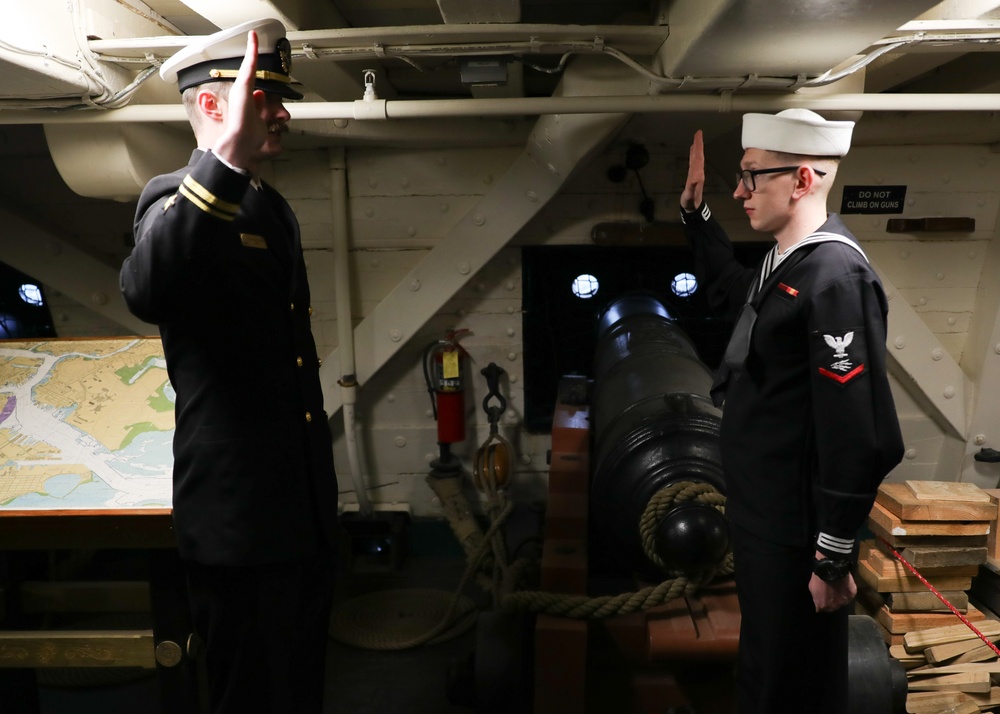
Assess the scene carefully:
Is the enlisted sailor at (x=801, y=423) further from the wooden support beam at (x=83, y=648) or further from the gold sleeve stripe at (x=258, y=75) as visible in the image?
the wooden support beam at (x=83, y=648)

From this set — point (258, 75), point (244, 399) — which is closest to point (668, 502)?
point (244, 399)

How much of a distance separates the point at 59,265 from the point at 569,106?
301 cm

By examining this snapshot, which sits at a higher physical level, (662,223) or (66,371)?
(662,223)

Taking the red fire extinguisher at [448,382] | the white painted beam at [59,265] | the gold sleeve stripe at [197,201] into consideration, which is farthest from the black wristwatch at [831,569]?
the white painted beam at [59,265]

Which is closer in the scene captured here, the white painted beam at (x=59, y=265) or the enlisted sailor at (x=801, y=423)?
the enlisted sailor at (x=801, y=423)

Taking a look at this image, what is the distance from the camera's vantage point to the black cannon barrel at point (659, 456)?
188 centimetres

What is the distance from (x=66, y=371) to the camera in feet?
7.54

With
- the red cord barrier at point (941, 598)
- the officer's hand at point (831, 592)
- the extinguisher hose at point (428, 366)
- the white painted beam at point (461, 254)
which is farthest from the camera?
the extinguisher hose at point (428, 366)

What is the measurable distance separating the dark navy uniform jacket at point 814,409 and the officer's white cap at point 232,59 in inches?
48.8

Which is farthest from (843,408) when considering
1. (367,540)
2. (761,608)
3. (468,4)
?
(367,540)

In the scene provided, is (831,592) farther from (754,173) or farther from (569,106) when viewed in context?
(569,106)

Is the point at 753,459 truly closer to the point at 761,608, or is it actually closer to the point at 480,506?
the point at 761,608

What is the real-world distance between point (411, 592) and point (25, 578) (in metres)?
1.99

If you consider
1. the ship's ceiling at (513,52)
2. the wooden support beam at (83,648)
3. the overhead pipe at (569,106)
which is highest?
the ship's ceiling at (513,52)
